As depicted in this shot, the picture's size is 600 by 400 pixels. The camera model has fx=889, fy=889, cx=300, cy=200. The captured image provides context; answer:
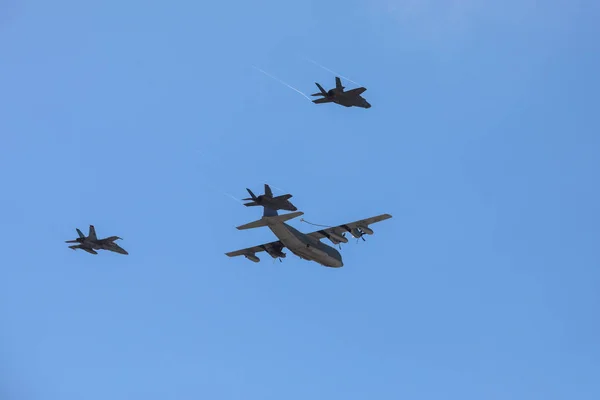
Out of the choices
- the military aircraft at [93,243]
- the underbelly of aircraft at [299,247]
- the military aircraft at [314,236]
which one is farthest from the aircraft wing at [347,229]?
the military aircraft at [93,243]

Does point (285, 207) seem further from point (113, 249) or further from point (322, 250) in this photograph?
point (113, 249)

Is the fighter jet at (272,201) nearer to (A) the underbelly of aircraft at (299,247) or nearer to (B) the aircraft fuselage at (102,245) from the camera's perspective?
(A) the underbelly of aircraft at (299,247)

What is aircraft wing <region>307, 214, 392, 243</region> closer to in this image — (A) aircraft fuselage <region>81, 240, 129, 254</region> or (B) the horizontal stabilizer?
(B) the horizontal stabilizer

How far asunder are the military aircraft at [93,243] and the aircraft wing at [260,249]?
1143 cm

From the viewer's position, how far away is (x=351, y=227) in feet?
252

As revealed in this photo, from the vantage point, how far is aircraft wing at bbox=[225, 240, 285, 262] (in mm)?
82188

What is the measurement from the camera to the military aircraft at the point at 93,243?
8356 centimetres

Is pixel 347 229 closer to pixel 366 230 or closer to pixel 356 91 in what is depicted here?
pixel 366 230

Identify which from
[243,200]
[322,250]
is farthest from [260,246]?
[243,200]

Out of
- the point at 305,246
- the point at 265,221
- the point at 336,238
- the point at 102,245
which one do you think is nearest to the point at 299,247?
the point at 305,246

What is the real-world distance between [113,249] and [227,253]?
11.3m

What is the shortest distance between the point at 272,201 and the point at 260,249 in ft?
55.0

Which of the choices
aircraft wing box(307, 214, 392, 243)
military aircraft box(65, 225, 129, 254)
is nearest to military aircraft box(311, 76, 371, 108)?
aircraft wing box(307, 214, 392, 243)

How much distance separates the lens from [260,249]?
83.5 metres
